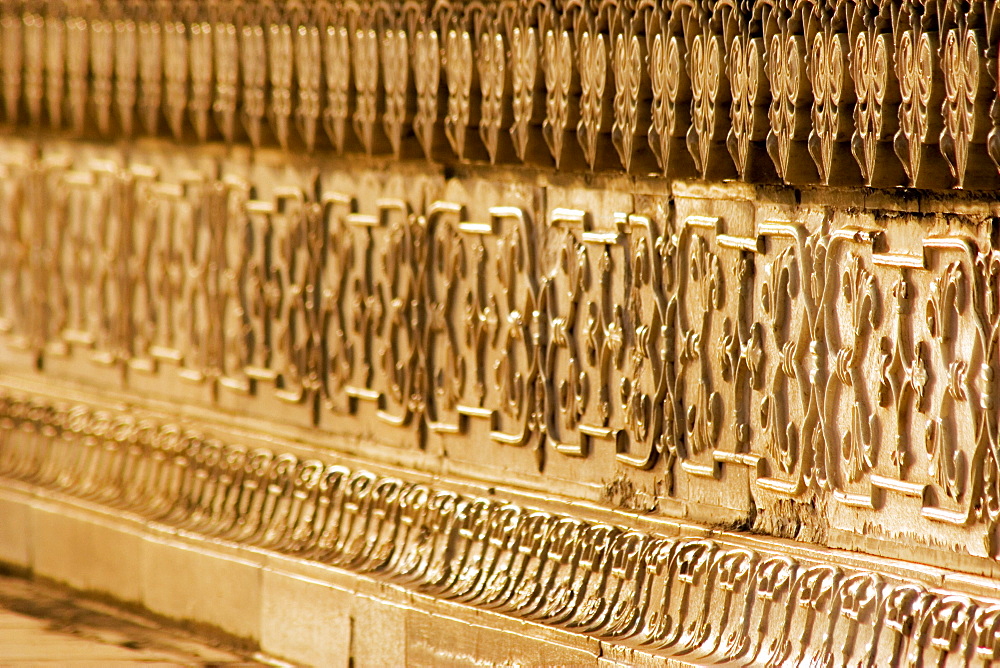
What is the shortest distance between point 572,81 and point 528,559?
97cm

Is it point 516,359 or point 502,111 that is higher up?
point 502,111

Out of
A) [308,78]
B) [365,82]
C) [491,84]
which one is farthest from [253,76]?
[491,84]

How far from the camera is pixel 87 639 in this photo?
3.96 m

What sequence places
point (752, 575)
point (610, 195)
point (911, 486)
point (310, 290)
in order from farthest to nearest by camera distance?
point (310, 290), point (610, 195), point (752, 575), point (911, 486)

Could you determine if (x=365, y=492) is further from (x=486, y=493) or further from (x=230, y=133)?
(x=230, y=133)

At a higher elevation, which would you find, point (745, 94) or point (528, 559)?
point (745, 94)

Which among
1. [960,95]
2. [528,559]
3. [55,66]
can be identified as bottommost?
[528,559]

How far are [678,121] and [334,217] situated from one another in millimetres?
1246

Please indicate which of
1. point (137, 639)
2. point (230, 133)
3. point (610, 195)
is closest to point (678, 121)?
point (610, 195)

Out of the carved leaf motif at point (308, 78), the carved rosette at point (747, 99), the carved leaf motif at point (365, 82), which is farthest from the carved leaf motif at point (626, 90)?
the carved leaf motif at point (308, 78)

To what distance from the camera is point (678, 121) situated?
2801 millimetres

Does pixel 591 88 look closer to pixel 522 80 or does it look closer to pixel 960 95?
pixel 522 80

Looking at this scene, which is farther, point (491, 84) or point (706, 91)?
point (491, 84)

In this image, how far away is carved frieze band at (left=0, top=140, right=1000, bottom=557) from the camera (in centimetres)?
245
